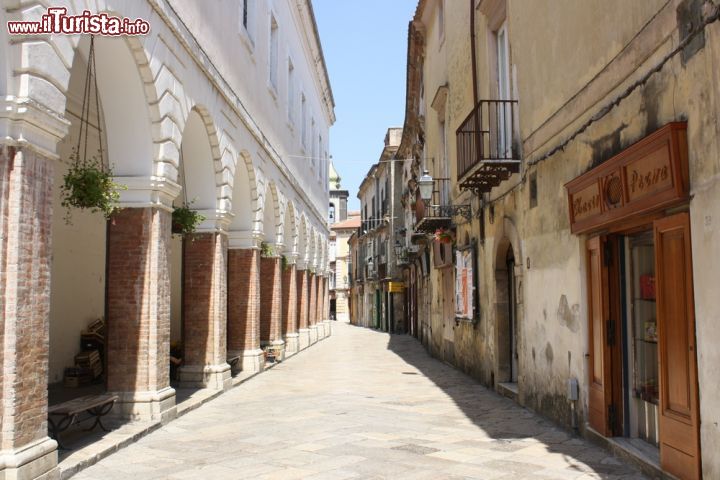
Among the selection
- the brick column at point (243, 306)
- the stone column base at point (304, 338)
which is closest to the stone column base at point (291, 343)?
the stone column base at point (304, 338)

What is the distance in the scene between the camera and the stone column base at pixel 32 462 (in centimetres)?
512

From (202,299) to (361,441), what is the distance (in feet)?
16.2

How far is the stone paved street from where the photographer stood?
6266mm

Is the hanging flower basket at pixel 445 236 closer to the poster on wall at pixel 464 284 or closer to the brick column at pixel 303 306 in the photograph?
the poster on wall at pixel 464 284

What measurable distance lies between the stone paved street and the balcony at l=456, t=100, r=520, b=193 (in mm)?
3246

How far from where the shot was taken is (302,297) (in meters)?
24.3

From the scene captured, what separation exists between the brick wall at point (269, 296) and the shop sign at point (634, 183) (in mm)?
11193

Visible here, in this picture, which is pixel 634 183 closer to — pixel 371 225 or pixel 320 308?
pixel 320 308

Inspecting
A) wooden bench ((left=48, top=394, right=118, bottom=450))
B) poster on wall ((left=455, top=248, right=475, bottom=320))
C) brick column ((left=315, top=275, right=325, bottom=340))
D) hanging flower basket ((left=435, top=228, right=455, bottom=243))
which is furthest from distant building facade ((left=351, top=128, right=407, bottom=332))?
wooden bench ((left=48, top=394, right=118, bottom=450))

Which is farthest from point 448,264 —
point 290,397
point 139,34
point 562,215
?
point 139,34

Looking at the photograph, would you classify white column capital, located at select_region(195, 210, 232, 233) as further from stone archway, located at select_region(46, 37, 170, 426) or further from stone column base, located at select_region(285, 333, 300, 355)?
stone column base, located at select_region(285, 333, 300, 355)

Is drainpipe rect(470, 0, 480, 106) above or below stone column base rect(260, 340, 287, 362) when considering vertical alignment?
above

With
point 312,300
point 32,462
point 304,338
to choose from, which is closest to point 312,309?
point 312,300

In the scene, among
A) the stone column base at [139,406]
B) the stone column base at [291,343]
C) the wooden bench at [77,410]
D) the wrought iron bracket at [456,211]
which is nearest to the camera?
the wooden bench at [77,410]
